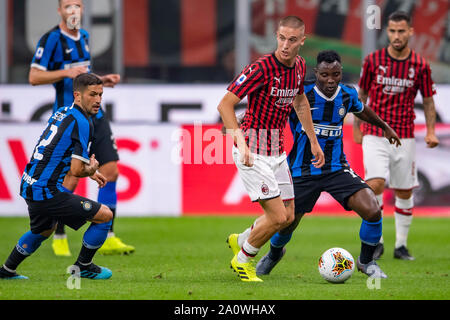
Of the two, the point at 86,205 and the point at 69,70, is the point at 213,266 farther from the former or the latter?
the point at 69,70

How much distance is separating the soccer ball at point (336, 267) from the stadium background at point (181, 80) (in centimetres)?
527

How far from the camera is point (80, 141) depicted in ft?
21.1

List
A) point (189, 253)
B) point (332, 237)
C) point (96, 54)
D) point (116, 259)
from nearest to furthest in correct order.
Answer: point (116, 259), point (189, 253), point (332, 237), point (96, 54)

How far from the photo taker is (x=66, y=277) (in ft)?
22.6

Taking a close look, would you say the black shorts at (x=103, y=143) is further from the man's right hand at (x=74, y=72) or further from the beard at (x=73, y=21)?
the beard at (x=73, y=21)

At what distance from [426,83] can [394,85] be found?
339 millimetres

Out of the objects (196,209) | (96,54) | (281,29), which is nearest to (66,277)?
(281,29)

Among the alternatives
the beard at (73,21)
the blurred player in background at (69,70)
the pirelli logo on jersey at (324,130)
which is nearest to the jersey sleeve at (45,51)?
the blurred player in background at (69,70)

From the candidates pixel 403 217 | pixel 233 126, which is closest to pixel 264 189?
pixel 233 126

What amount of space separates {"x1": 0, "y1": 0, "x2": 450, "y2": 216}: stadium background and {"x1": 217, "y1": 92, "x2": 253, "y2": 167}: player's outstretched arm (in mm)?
5416

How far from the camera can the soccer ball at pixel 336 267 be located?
21.4ft

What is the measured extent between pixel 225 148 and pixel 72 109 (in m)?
5.44

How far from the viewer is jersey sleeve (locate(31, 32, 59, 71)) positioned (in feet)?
26.9

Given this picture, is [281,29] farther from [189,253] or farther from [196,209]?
[196,209]
